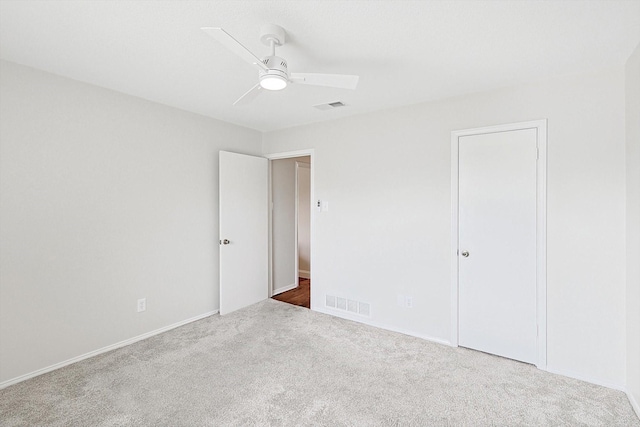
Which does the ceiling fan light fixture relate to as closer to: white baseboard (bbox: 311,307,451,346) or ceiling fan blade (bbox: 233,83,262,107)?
ceiling fan blade (bbox: 233,83,262,107)

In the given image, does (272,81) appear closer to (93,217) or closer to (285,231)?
(93,217)

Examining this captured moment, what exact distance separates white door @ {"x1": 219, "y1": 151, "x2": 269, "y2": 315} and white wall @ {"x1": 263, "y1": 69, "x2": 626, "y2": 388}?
1.82 ft

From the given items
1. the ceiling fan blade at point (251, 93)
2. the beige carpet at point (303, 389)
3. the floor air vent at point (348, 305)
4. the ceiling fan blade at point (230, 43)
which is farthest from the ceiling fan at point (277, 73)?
the floor air vent at point (348, 305)

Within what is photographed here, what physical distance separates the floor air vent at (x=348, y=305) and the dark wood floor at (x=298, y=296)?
463 millimetres

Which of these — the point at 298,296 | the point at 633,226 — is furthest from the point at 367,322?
the point at 633,226

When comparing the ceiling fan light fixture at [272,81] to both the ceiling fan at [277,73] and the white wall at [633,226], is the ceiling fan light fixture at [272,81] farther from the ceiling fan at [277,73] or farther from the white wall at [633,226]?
the white wall at [633,226]

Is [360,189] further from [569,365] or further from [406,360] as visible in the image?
[569,365]

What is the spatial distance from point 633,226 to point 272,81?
8.18 ft

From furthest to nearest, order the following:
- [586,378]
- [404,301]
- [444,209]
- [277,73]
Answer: [404,301] → [444,209] → [586,378] → [277,73]

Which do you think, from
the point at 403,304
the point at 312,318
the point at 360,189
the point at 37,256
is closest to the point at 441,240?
the point at 403,304

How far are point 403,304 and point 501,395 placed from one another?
1183mm

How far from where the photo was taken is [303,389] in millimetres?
2225

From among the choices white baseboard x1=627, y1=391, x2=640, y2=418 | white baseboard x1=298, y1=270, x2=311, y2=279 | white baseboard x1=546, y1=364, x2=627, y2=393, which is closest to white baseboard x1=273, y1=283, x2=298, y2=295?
white baseboard x1=298, y1=270, x2=311, y2=279

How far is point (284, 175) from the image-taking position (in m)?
4.79
